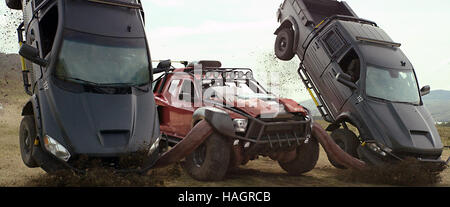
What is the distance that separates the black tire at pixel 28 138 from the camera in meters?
7.53

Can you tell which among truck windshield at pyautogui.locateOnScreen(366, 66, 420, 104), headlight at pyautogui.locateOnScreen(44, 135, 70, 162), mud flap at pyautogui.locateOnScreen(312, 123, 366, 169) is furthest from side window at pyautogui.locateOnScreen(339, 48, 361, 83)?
headlight at pyautogui.locateOnScreen(44, 135, 70, 162)

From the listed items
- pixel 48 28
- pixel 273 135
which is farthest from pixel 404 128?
pixel 48 28

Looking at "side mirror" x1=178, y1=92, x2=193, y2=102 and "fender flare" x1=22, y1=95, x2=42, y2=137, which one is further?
"side mirror" x1=178, y1=92, x2=193, y2=102

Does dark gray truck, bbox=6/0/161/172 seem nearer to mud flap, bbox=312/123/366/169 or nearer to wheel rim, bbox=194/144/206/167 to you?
wheel rim, bbox=194/144/206/167

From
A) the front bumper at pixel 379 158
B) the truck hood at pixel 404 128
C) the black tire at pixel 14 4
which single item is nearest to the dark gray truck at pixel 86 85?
the black tire at pixel 14 4

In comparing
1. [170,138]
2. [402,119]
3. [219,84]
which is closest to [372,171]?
[402,119]

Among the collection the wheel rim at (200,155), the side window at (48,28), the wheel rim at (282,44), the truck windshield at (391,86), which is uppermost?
the side window at (48,28)

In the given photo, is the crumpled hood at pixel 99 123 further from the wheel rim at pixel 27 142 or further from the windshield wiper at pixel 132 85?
the wheel rim at pixel 27 142

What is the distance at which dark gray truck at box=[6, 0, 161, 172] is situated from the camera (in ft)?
22.2

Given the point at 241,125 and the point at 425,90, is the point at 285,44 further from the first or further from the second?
the point at 241,125

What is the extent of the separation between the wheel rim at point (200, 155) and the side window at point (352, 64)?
5185 millimetres

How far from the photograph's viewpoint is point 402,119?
9.89 metres

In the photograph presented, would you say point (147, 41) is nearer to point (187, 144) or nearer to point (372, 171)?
point (187, 144)

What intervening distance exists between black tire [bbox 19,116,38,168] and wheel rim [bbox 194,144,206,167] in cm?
292
